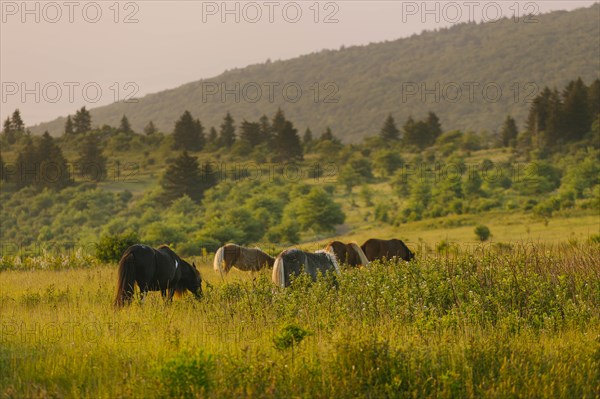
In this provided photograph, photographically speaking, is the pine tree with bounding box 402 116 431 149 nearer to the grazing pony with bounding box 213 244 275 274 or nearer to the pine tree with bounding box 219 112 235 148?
the pine tree with bounding box 219 112 235 148

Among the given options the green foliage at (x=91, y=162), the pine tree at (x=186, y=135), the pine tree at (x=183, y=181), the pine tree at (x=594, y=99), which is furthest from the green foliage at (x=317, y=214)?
the pine tree at (x=594, y=99)

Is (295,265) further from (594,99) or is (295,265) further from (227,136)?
(227,136)

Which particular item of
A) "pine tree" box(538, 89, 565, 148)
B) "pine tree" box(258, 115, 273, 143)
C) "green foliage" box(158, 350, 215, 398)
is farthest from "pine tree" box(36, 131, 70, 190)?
"green foliage" box(158, 350, 215, 398)

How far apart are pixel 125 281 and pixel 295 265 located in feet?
11.4

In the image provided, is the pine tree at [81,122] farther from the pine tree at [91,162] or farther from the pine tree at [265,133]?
the pine tree at [265,133]

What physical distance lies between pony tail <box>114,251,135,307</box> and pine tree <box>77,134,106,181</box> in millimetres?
71231

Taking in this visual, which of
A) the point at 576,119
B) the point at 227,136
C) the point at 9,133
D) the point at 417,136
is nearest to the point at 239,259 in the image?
the point at 576,119

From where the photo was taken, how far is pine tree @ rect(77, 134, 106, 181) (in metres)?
79.6

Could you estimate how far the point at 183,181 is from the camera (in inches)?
2788

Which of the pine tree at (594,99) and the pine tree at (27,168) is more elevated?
the pine tree at (594,99)

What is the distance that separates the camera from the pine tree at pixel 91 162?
79.6 meters

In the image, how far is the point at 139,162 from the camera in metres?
87.9

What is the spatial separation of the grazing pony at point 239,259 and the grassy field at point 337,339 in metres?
6.56

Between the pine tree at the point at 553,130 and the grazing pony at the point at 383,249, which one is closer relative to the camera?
the grazing pony at the point at 383,249
